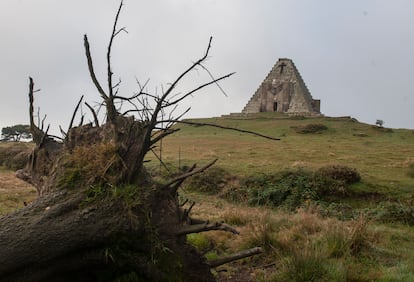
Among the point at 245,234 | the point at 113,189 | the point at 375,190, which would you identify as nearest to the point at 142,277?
the point at 113,189

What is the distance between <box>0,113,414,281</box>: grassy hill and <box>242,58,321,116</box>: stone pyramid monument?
11749mm

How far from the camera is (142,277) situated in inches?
223

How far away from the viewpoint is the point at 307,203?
16.0 m

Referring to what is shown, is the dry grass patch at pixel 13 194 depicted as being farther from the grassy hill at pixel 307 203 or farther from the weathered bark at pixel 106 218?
the weathered bark at pixel 106 218

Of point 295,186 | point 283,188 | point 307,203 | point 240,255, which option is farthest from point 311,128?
point 240,255

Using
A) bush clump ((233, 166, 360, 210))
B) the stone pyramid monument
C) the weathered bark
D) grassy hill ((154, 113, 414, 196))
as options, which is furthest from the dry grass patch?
the stone pyramid monument

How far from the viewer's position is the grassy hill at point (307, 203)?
25.1 feet

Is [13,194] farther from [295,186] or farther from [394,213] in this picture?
[394,213]

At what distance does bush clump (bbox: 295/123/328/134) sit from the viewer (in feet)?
132

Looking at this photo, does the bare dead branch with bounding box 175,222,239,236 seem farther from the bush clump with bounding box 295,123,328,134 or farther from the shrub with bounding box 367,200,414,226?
the bush clump with bounding box 295,123,328,134

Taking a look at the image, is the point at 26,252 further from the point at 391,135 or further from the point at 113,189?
the point at 391,135

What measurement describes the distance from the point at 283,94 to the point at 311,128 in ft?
45.6

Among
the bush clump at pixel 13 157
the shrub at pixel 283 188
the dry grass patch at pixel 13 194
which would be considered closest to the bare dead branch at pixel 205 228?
the dry grass patch at pixel 13 194

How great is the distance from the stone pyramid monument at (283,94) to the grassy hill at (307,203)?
11.7m
